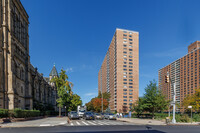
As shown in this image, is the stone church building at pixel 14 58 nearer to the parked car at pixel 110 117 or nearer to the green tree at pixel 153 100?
the parked car at pixel 110 117

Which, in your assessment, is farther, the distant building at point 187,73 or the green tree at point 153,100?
the distant building at point 187,73

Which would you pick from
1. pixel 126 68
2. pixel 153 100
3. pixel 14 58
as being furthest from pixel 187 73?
pixel 14 58

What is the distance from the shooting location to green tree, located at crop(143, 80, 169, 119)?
30094mm

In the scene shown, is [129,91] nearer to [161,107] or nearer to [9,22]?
[161,107]

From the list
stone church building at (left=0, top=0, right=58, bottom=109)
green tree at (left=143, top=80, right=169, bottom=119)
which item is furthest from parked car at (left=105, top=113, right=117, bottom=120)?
stone church building at (left=0, top=0, right=58, bottom=109)

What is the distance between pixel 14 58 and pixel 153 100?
29434mm

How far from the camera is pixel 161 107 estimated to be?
100 feet

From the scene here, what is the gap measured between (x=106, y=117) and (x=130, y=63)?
2850 inches

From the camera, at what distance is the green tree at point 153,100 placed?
30094mm

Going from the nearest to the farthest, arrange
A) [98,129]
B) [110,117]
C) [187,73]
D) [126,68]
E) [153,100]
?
[98,129] < [110,117] < [153,100] < [126,68] < [187,73]

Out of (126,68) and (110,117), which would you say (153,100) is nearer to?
(110,117)

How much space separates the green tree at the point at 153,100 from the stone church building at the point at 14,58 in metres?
25.7

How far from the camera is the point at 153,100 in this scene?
99.1 ft

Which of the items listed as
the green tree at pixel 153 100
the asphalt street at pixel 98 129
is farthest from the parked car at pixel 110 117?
the asphalt street at pixel 98 129
